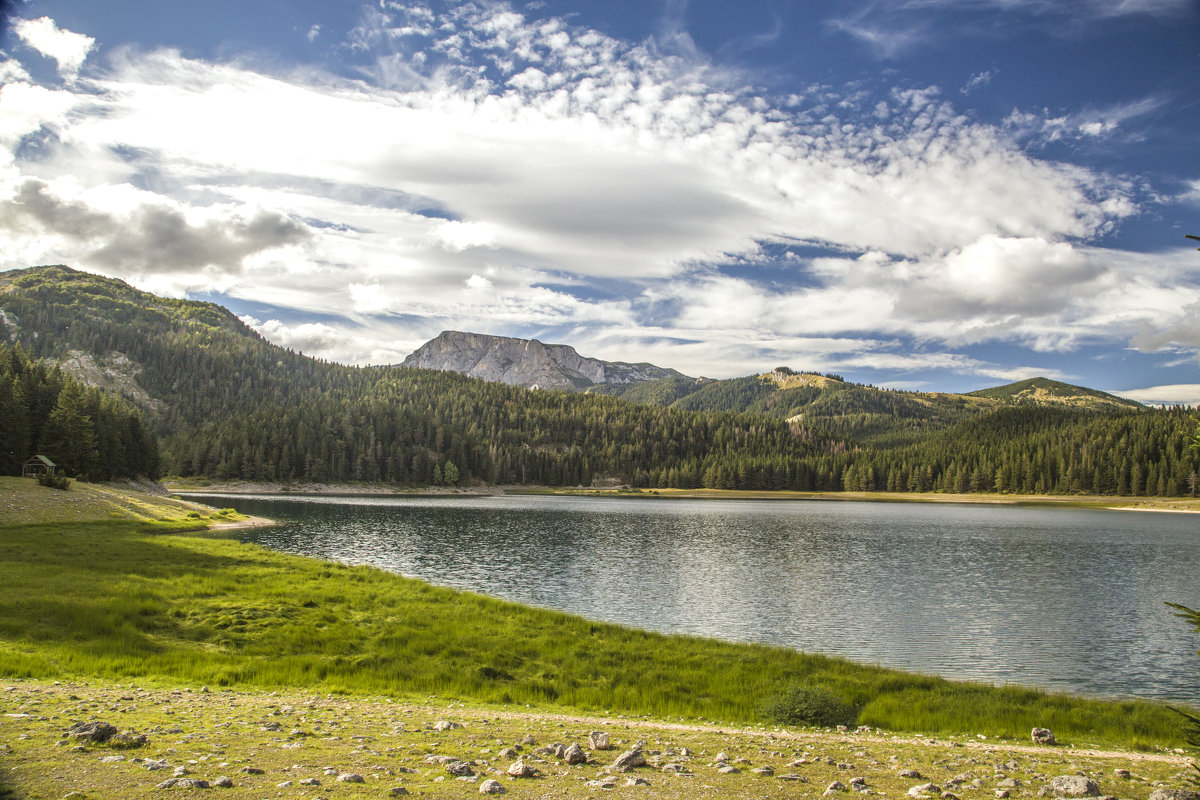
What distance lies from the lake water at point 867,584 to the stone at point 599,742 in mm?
18738

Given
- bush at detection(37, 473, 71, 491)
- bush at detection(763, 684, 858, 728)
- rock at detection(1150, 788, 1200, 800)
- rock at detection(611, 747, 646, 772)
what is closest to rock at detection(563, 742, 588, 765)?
rock at detection(611, 747, 646, 772)

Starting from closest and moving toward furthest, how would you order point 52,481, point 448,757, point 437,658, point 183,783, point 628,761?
point 183,783, point 448,757, point 628,761, point 437,658, point 52,481

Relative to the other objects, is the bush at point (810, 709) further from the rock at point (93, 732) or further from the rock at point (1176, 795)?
the rock at point (93, 732)


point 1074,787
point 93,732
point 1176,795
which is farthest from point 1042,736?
point 93,732

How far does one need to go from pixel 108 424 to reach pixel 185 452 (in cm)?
8011

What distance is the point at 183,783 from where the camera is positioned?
827 centimetres

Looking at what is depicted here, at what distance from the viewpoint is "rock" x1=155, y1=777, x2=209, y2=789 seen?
8191 mm

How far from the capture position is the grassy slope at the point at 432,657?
1853 cm

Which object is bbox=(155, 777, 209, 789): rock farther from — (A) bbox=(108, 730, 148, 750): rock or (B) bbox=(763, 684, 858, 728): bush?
(B) bbox=(763, 684, 858, 728): bush

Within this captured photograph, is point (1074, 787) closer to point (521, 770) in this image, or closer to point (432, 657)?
point (521, 770)

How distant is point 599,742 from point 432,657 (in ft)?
37.9

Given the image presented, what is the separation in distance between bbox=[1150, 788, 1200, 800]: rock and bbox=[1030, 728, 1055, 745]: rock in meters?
6.91

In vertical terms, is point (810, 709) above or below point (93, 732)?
below

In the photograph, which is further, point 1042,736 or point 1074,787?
point 1042,736
